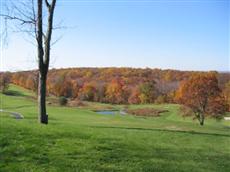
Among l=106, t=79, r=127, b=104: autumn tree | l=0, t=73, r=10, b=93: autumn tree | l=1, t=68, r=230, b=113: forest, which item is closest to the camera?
l=0, t=73, r=10, b=93: autumn tree

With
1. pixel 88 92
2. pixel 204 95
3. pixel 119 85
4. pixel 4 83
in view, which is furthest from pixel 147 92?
pixel 204 95

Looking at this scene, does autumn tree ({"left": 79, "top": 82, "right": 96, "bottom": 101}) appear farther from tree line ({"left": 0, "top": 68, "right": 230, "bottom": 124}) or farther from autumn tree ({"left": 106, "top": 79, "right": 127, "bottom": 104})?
autumn tree ({"left": 106, "top": 79, "right": 127, "bottom": 104})

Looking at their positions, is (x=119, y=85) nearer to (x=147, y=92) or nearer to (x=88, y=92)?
(x=88, y=92)

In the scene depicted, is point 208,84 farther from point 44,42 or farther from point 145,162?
point 145,162

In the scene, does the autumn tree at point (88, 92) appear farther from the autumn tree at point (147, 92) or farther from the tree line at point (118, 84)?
the autumn tree at point (147, 92)

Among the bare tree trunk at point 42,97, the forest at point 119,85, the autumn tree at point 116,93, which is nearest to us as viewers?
the bare tree trunk at point 42,97

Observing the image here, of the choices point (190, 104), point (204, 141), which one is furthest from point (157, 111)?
point (204, 141)

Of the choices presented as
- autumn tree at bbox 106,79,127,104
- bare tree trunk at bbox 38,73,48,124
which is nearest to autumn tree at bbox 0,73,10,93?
autumn tree at bbox 106,79,127,104

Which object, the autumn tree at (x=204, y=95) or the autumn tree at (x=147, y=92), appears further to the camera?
the autumn tree at (x=147, y=92)

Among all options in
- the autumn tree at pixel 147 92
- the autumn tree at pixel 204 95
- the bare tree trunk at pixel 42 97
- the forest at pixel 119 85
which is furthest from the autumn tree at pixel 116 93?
the bare tree trunk at pixel 42 97

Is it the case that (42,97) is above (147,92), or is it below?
above

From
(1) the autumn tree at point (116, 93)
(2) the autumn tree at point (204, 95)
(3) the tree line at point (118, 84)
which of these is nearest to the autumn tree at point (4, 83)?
(3) the tree line at point (118, 84)

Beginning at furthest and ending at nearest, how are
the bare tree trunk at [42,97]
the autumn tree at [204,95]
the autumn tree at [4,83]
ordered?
1. the autumn tree at [4,83]
2. the autumn tree at [204,95]
3. the bare tree trunk at [42,97]

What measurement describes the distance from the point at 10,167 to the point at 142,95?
95061 millimetres
